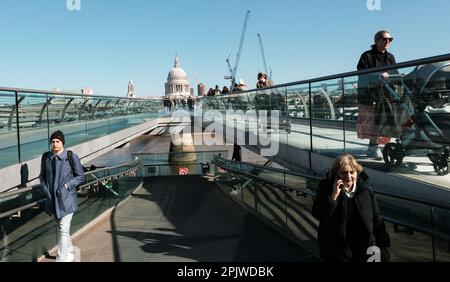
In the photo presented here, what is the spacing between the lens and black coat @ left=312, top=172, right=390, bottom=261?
3195mm

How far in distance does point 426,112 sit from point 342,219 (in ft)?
4.48

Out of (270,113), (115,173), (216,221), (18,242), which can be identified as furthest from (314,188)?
(115,173)

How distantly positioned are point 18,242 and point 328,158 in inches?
157

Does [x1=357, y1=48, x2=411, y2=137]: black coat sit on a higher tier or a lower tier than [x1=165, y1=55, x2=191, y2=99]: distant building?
lower

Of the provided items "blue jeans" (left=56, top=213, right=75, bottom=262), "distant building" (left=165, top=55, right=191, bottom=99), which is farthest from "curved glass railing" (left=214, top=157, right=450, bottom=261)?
"distant building" (left=165, top=55, right=191, bottom=99)

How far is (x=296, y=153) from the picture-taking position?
24.4 feet

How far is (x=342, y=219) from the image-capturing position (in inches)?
126

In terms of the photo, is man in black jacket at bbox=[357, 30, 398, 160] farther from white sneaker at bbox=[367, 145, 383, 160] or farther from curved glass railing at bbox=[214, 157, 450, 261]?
curved glass railing at bbox=[214, 157, 450, 261]

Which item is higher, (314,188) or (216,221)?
(314,188)

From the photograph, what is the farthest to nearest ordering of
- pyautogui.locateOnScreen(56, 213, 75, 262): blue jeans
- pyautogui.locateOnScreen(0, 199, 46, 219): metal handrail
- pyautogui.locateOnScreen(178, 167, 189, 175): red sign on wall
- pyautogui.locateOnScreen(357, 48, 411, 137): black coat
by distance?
1. pyautogui.locateOnScreen(178, 167, 189, 175): red sign on wall
2. pyautogui.locateOnScreen(56, 213, 75, 262): blue jeans
3. pyautogui.locateOnScreen(0, 199, 46, 219): metal handrail
4. pyautogui.locateOnScreen(357, 48, 411, 137): black coat

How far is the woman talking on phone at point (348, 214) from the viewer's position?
Result: 10.5ft

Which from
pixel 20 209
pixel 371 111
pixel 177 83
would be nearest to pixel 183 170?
pixel 20 209

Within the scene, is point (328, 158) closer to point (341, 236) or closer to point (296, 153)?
point (296, 153)

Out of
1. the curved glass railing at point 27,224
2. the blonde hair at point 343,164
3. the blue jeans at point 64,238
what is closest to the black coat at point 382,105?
the blonde hair at point 343,164
